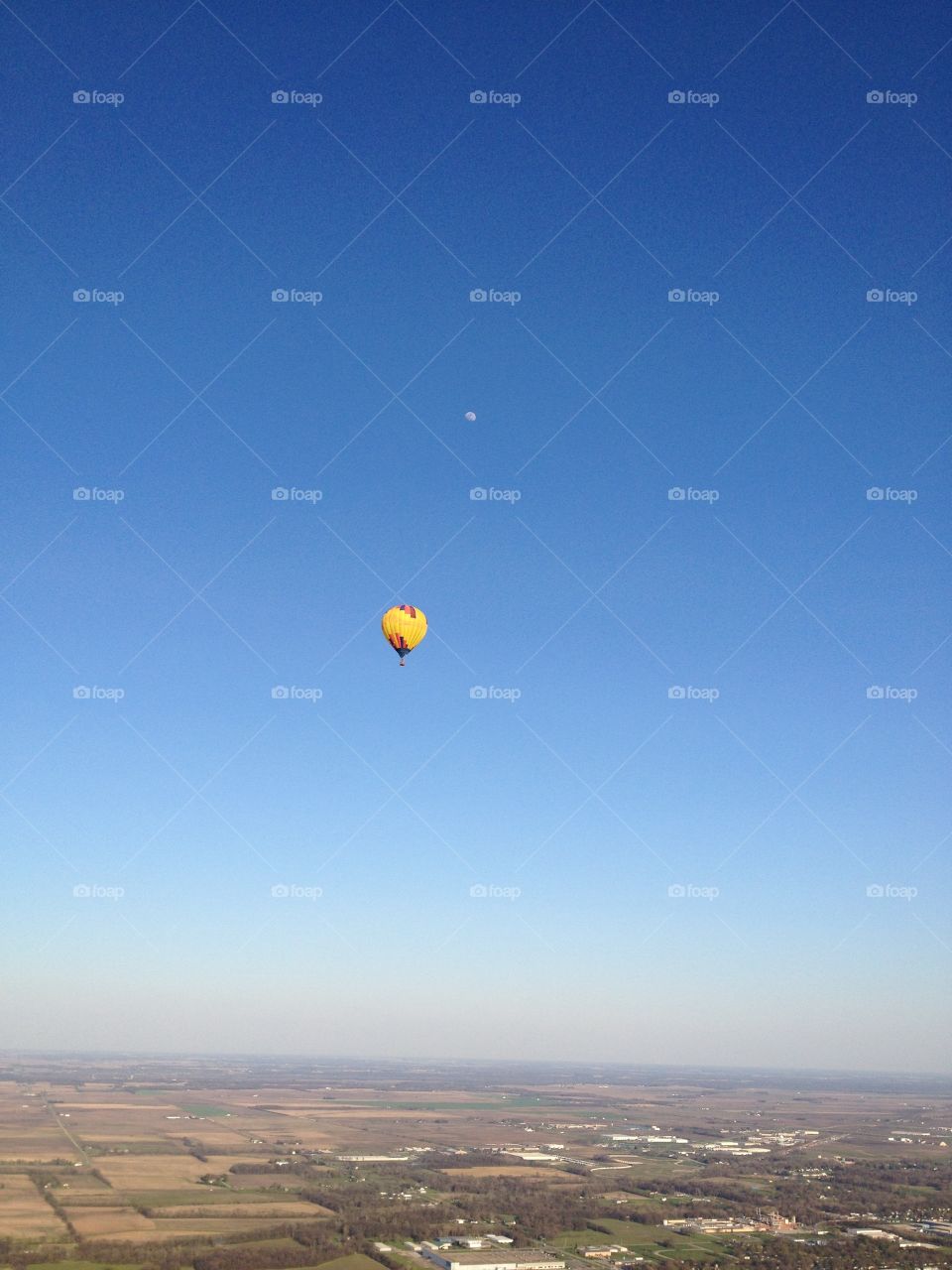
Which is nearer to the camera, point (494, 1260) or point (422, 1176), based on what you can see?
point (494, 1260)

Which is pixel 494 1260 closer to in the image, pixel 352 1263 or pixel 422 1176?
pixel 352 1263

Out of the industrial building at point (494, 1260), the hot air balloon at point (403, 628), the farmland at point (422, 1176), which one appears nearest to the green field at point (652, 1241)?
the farmland at point (422, 1176)

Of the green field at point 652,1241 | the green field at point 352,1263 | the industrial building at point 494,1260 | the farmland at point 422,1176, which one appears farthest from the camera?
the farmland at point 422,1176

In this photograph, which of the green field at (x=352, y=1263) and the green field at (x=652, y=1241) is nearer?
the green field at (x=352, y=1263)

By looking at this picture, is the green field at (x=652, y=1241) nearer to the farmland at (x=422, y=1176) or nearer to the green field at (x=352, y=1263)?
the farmland at (x=422, y=1176)

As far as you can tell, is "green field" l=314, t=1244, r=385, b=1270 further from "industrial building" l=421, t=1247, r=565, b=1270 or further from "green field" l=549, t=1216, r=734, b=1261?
"green field" l=549, t=1216, r=734, b=1261

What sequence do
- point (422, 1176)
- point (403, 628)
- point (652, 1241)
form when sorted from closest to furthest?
point (403, 628), point (652, 1241), point (422, 1176)

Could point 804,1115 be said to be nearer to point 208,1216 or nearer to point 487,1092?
point 487,1092

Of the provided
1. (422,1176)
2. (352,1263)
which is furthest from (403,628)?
(422,1176)
